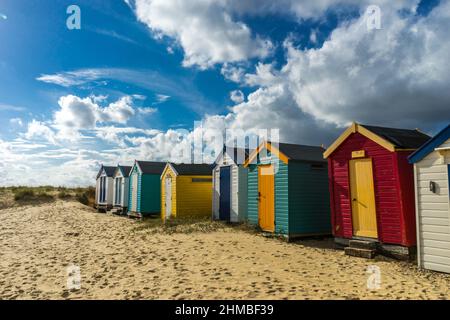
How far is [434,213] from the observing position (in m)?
7.38

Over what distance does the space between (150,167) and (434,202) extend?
57.2 ft

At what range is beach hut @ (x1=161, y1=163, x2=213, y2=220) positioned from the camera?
59.0ft

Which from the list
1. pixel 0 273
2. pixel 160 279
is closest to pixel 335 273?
pixel 160 279

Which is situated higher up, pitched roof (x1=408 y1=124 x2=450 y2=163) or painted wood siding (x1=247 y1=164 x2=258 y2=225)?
pitched roof (x1=408 y1=124 x2=450 y2=163)

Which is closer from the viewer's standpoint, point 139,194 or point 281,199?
point 281,199

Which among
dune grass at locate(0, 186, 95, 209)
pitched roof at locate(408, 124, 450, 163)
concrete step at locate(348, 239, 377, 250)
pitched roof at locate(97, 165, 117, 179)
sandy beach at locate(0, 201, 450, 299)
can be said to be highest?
pitched roof at locate(97, 165, 117, 179)

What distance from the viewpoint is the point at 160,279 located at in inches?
271

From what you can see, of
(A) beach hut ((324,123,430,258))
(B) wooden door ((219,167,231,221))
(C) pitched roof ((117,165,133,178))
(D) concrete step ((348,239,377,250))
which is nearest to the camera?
(A) beach hut ((324,123,430,258))

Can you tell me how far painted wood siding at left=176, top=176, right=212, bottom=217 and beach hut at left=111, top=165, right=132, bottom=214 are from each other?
7.27 m

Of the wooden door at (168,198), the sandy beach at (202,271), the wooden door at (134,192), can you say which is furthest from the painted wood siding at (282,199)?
the wooden door at (134,192)

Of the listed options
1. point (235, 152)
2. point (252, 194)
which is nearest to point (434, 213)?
point (252, 194)

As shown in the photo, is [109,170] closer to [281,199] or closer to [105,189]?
[105,189]

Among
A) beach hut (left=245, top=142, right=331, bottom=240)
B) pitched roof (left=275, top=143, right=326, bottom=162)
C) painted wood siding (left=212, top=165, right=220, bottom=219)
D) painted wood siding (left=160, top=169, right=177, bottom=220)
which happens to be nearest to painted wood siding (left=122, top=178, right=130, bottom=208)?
painted wood siding (left=160, top=169, right=177, bottom=220)

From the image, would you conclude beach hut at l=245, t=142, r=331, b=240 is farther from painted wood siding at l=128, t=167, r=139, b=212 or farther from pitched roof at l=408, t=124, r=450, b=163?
painted wood siding at l=128, t=167, r=139, b=212
